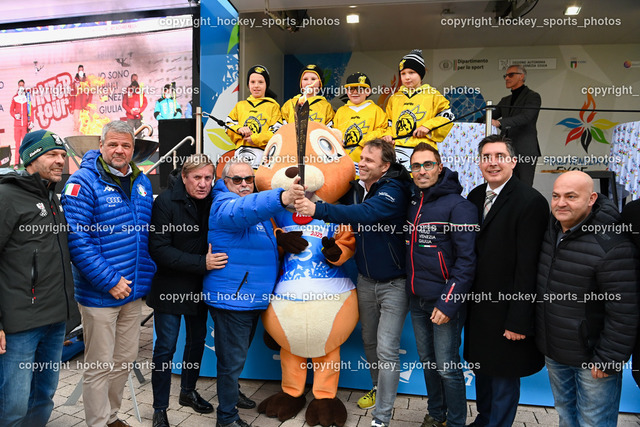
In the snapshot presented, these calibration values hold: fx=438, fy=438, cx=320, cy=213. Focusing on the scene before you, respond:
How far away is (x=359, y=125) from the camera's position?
4.02 m

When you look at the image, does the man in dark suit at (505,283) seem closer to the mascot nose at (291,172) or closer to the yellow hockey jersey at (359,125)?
the mascot nose at (291,172)

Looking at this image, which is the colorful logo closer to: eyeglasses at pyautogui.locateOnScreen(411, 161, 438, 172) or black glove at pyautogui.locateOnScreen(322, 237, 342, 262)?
eyeglasses at pyautogui.locateOnScreen(411, 161, 438, 172)

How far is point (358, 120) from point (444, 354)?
90.0 inches

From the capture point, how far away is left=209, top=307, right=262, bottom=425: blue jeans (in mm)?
2711

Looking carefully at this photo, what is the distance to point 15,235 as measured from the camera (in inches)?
85.0

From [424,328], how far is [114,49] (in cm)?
754

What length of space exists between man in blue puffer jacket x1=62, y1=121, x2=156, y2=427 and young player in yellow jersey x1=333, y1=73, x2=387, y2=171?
1.98 meters

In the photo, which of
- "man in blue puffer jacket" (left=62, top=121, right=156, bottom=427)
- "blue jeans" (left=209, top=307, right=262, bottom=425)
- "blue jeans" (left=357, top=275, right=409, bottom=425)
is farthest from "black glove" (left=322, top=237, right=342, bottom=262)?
"man in blue puffer jacket" (left=62, top=121, right=156, bottom=427)

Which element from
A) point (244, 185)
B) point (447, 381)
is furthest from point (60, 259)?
point (447, 381)

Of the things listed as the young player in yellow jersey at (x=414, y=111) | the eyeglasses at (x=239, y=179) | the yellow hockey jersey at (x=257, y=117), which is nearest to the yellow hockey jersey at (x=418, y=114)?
the young player in yellow jersey at (x=414, y=111)

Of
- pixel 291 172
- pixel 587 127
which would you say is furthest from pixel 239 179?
pixel 587 127

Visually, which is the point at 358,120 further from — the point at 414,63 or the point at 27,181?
the point at 27,181

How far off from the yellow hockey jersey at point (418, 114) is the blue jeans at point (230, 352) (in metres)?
2.19

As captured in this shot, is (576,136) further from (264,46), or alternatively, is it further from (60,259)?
(60,259)
